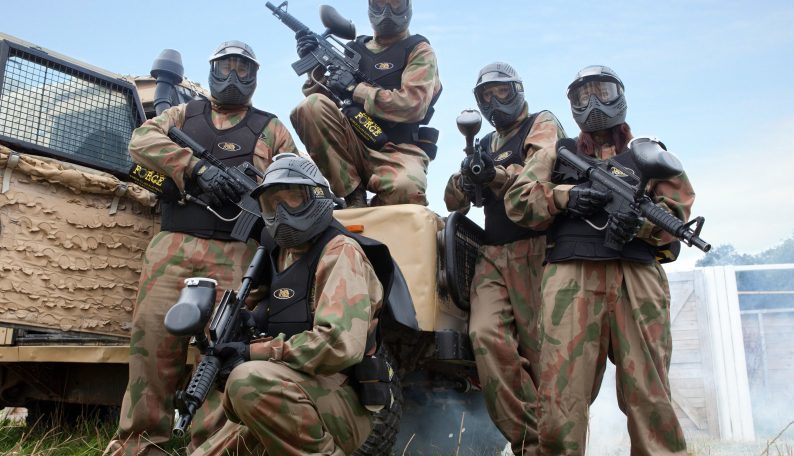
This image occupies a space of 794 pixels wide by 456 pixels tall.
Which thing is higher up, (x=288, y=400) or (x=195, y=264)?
(x=195, y=264)

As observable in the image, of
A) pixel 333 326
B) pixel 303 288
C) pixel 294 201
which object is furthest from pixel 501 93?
pixel 333 326

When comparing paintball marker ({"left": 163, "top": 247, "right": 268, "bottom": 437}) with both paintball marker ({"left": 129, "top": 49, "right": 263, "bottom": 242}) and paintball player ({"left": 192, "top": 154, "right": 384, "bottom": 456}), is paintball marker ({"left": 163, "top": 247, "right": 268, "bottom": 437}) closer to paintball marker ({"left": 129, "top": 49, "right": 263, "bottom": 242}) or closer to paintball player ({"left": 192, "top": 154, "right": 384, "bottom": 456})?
paintball player ({"left": 192, "top": 154, "right": 384, "bottom": 456})

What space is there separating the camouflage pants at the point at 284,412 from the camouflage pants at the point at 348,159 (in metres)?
1.50

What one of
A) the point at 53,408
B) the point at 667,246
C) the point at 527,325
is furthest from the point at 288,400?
the point at 53,408

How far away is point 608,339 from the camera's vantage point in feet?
12.3

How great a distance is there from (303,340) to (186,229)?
1474 millimetres

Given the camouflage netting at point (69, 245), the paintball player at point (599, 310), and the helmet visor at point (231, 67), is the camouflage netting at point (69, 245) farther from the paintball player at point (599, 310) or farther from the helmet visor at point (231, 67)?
the paintball player at point (599, 310)

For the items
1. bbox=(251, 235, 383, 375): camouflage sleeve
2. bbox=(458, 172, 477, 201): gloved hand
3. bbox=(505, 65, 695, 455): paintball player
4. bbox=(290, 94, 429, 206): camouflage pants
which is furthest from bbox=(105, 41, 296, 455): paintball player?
bbox=(505, 65, 695, 455): paintball player

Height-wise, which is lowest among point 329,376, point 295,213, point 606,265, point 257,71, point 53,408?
point 53,408

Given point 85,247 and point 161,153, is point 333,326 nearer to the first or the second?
point 161,153

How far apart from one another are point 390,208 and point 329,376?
3.50 ft

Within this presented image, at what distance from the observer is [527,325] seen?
418cm

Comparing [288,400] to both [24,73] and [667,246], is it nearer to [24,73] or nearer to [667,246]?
[667,246]

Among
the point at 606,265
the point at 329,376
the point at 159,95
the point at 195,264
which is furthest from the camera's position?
the point at 159,95
